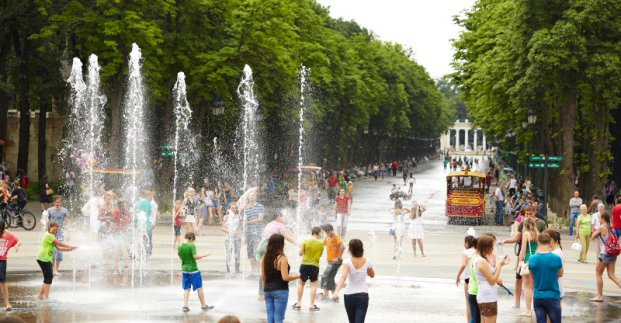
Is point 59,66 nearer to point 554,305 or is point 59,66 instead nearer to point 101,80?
point 101,80

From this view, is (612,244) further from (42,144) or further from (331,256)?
(42,144)

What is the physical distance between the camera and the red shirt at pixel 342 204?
34125 millimetres

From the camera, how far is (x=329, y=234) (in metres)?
19.5

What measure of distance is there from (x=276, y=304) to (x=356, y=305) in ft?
3.58

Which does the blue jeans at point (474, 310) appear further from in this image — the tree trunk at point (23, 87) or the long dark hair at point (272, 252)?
the tree trunk at point (23, 87)

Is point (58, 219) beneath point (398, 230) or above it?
above

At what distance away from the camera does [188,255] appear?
1792 cm

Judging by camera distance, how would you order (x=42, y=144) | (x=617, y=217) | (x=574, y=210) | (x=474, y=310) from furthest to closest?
(x=42, y=144)
(x=574, y=210)
(x=617, y=217)
(x=474, y=310)

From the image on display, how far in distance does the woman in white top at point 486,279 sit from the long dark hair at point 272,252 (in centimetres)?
249

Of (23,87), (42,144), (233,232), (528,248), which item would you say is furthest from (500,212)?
(528,248)

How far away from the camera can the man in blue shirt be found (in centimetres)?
1397

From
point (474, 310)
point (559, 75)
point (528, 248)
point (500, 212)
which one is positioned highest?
point (559, 75)

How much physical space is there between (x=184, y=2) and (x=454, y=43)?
629 inches

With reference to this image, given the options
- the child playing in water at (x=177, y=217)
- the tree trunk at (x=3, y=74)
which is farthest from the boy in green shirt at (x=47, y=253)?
the tree trunk at (x=3, y=74)
